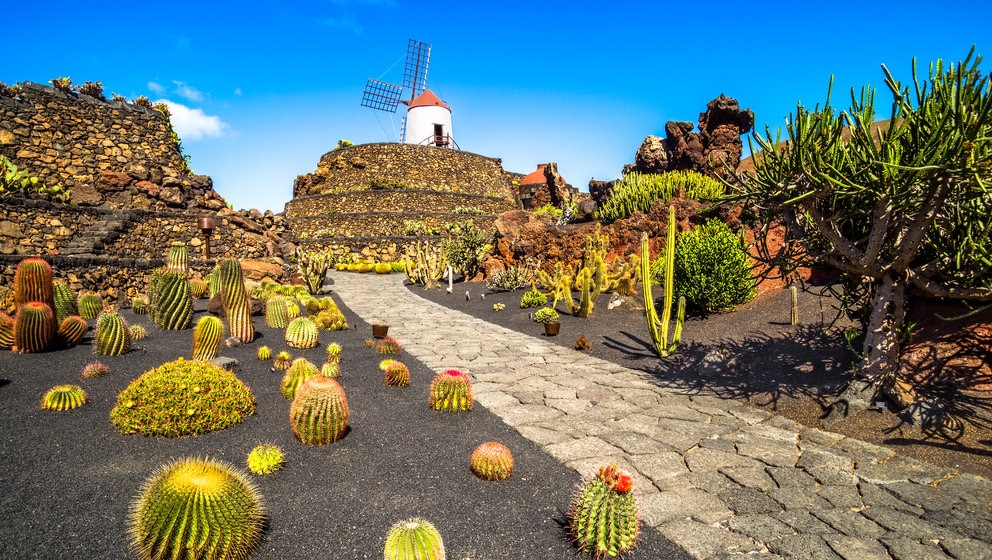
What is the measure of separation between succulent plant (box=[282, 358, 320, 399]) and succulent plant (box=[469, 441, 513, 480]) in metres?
2.72

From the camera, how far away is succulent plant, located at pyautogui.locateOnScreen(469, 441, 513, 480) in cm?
411

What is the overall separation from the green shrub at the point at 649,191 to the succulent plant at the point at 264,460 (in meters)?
14.1

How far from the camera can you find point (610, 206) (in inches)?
688

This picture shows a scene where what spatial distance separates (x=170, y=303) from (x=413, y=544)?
910 centimetres

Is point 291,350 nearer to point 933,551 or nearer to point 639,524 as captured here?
point 639,524

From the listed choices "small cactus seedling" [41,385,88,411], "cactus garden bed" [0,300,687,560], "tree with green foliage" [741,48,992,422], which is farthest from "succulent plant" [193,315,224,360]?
"tree with green foliage" [741,48,992,422]

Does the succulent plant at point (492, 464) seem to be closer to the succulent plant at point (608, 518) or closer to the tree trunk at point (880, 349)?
the succulent plant at point (608, 518)

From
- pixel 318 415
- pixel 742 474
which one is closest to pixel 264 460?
pixel 318 415

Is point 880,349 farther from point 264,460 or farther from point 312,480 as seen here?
point 264,460

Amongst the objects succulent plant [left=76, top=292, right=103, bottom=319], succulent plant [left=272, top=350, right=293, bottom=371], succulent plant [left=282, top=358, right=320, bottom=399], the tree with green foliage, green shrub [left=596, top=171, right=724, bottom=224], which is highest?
green shrub [left=596, top=171, right=724, bottom=224]

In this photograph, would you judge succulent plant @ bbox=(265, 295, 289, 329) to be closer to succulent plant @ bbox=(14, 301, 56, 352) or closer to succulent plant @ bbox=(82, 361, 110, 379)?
succulent plant @ bbox=(14, 301, 56, 352)

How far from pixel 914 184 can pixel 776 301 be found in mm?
6069

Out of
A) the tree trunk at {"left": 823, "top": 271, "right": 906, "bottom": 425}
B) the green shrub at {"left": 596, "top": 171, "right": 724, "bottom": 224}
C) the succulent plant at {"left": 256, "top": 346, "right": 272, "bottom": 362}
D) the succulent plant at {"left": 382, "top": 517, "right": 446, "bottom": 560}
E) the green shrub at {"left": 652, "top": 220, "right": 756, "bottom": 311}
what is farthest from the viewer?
the green shrub at {"left": 596, "top": 171, "right": 724, "bottom": 224}

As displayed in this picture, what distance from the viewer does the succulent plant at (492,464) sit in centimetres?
411
